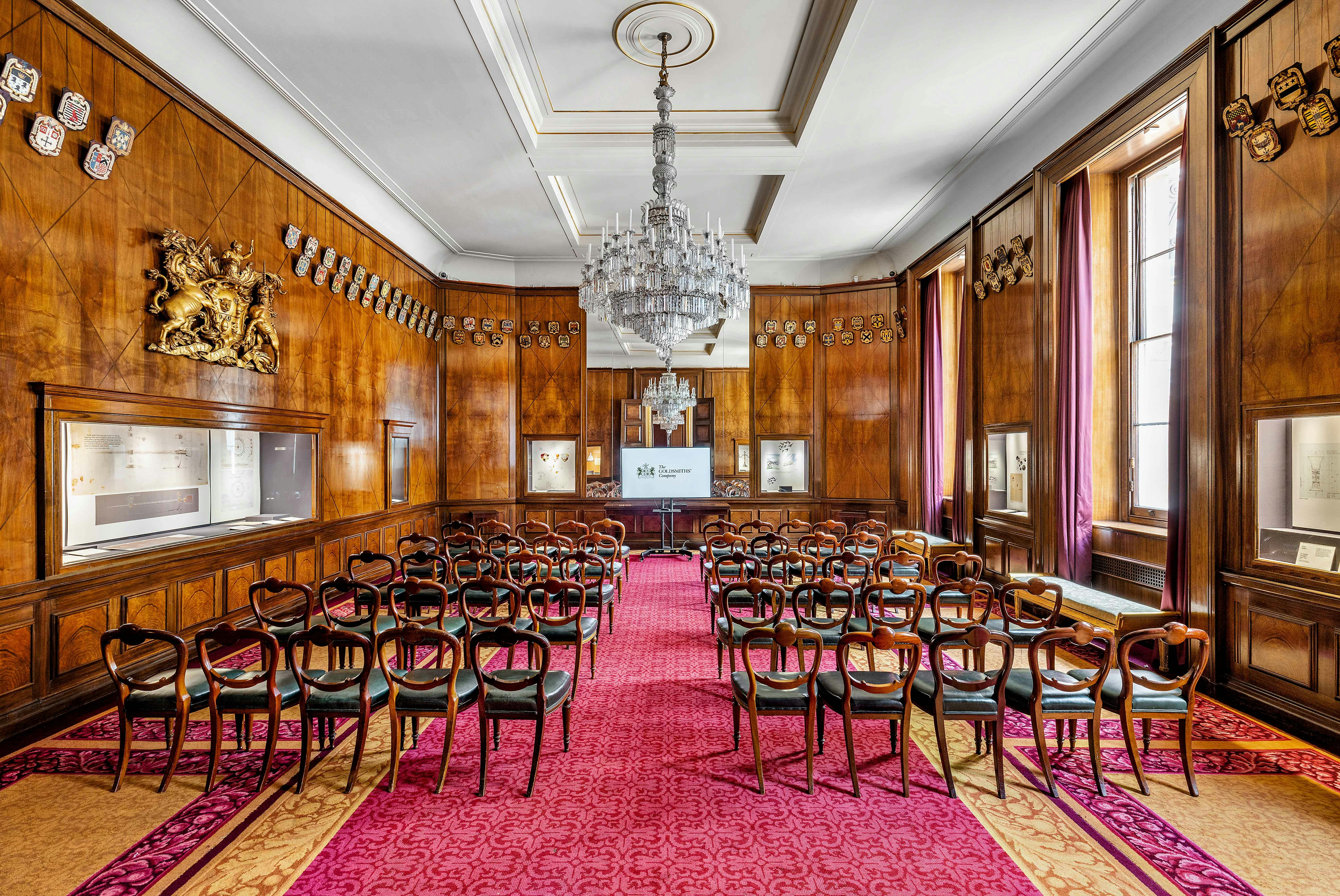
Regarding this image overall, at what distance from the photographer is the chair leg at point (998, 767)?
3.19 m

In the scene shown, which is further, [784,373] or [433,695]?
[784,373]

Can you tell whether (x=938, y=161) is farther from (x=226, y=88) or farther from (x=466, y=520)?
(x=466, y=520)

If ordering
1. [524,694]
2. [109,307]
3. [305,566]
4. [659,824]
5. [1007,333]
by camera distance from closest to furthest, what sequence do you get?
[659,824] → [524,694] → [109,307] → [305,566] → [1007,333]

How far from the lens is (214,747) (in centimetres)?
325

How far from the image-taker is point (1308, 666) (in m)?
3.80

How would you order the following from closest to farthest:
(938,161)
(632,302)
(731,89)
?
(632,302)
(731,89)
(938,161)

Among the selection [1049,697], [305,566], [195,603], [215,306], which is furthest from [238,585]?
[1049,697]

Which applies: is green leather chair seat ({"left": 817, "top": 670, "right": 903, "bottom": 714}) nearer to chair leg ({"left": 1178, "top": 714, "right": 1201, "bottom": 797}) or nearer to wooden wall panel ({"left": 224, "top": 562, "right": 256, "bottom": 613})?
chair leg ({"left": 1178, "top": 714, "right": 1201, "bottom": 797})

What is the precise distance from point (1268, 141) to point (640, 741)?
5406 mm

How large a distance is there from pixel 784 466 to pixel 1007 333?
4.78 m

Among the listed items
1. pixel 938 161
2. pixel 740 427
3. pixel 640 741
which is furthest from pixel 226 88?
pixel 740 427

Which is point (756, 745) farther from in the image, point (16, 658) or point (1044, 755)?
point (16, 658)

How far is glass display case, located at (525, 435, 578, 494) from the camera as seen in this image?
37.1ft

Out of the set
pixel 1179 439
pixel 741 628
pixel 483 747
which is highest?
pixel 1179 439
